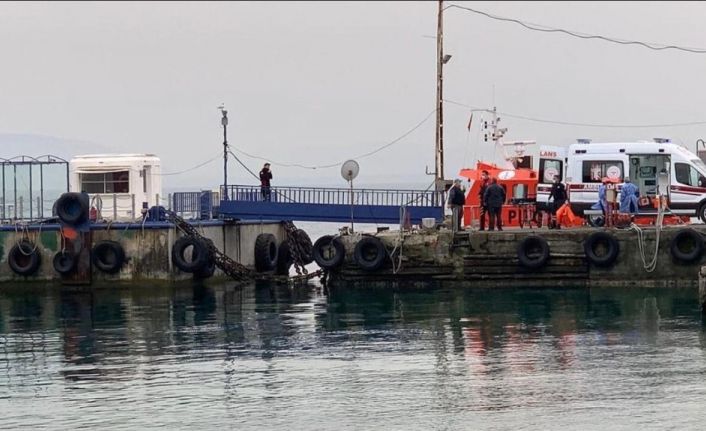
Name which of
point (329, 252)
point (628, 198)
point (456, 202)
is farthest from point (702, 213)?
point (329, 252)

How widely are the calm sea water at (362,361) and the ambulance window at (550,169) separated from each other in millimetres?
4006

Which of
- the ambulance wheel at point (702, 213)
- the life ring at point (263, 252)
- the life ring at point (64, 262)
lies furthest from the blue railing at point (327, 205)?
the ambulance wheel at point (702, 213)

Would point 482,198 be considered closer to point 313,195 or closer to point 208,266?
point 313,195

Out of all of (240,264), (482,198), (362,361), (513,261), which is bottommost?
(362,361)

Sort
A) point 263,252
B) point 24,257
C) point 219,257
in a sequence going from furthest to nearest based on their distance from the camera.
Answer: point 263,252, point 219,257, point 24,257

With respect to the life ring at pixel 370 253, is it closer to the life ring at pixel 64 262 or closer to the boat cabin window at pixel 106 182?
the life ring at pixel 64 262

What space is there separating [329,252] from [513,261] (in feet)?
18.2

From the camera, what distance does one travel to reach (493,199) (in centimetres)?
→ 4256

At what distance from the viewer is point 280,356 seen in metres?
29.4

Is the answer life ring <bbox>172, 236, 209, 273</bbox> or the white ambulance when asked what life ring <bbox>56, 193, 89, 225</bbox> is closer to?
life ring <bbox>172, 236, 209, 273</bbox>

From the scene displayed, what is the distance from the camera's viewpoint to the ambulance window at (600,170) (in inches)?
1711

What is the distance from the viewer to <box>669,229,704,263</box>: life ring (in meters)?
41.2

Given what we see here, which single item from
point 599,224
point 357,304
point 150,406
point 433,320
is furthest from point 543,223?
point 150,406

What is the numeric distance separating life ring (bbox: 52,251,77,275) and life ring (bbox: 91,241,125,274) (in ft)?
1.93
